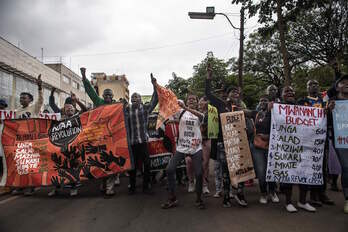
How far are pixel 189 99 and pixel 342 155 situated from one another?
2.54 meters

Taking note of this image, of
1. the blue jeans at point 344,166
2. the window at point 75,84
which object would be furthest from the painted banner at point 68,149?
the window at point 75,84

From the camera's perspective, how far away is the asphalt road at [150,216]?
3398mm

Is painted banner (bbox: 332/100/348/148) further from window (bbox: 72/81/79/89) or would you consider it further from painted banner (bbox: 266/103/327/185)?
window (bbox: 72/81/79/89)

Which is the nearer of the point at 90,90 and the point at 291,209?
the point at 291,209

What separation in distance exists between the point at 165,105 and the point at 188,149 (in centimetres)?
95

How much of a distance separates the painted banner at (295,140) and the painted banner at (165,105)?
166cm

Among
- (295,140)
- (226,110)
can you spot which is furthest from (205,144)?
(295,140)

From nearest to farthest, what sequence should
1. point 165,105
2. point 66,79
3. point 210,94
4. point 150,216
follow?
point 150,216, point 210,94, point 165,105, point 66,79

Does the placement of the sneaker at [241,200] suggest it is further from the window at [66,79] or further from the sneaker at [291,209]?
the window at [66,79]

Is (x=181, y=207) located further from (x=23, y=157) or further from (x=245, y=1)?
(x=245, y=1)

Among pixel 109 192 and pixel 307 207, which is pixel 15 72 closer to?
pixel 109 192

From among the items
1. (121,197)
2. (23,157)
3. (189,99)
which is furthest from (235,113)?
(23,157)

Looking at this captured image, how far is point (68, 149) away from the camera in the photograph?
5.20 m

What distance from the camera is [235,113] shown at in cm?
449
